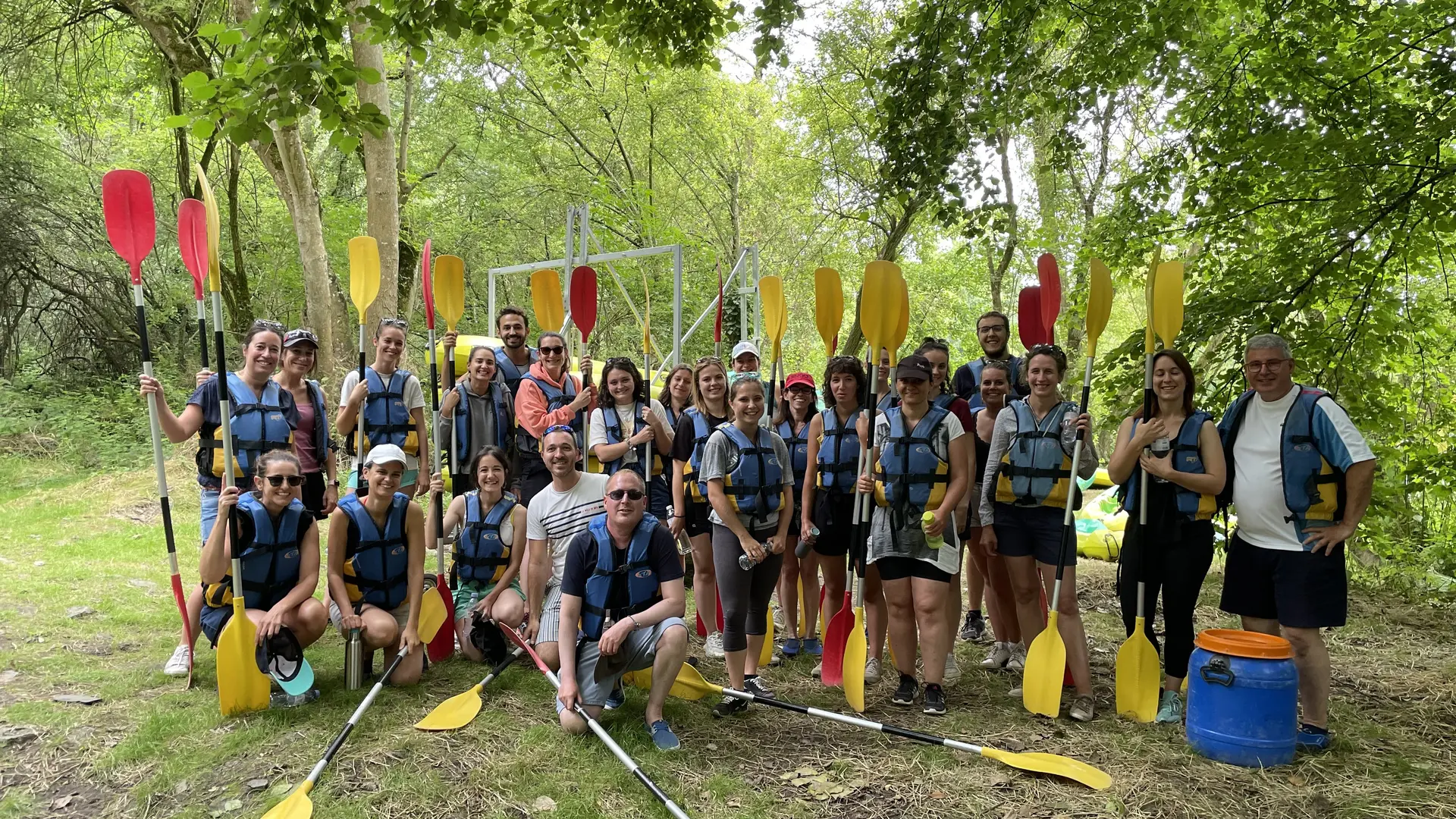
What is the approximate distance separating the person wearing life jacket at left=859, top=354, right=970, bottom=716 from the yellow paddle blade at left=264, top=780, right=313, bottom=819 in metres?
2.45

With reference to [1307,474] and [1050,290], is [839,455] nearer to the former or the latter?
[1050,290]

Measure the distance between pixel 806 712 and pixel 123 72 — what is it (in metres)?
15.5

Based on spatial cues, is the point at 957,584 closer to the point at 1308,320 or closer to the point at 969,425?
the point at 969,425

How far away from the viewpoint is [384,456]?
12.4ft

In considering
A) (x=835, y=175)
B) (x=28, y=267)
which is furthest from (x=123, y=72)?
(x=835, y=175)

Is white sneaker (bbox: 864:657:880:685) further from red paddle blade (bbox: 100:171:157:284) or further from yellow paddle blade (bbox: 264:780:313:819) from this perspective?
red paddle blade (bbox: 100:171:157:284)

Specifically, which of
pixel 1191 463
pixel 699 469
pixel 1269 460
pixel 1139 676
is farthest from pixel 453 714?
pixel 1269 460

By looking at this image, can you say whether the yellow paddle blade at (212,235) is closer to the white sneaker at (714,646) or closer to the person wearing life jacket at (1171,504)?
the white sneaker at (714,646)

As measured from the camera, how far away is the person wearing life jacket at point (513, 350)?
4867 mm

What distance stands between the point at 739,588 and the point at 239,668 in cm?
215

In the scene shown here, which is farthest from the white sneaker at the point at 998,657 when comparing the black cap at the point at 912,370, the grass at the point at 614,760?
the black cap at the point at 912,370

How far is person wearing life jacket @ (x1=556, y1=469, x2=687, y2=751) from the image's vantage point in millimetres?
3340

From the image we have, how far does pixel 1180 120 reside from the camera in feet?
18.9

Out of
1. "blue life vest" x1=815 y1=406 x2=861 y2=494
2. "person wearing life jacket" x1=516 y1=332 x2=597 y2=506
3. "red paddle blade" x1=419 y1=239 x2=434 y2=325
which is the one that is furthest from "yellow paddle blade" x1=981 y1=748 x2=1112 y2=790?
"red paddle blade" x1=419 y1=239 x2=434 y2=325
